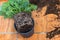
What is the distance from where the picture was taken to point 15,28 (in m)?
1.73

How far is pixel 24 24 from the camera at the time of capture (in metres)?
1.64

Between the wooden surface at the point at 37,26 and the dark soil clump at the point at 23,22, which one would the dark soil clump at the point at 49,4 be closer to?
the wooden surface at the point at 37,26

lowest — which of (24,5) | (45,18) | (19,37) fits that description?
(19,37)

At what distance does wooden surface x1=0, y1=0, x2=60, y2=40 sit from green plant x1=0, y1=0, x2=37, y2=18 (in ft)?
0.27

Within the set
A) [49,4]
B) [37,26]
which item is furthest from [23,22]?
[49,4]

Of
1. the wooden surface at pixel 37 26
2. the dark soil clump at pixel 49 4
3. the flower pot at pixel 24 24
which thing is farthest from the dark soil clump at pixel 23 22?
the dark soil clump at pixel 49 4

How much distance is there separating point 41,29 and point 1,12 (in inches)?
21.4

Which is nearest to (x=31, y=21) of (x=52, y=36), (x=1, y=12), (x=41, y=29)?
(x=41, y=29)

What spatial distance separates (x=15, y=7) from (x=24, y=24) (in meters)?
0.28

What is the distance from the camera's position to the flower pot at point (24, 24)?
5.38ft

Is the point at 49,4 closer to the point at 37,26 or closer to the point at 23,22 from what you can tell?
the point at 37,26

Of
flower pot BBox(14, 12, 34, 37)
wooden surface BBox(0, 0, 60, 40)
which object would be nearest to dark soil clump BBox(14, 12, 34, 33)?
flower pot BBox(14, 12, 34, 37)

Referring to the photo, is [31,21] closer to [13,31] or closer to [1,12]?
[13,31]

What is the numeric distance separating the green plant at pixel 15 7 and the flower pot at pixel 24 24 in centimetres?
8
